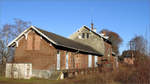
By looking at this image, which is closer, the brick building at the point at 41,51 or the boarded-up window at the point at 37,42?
the brick building at the point at 41,51

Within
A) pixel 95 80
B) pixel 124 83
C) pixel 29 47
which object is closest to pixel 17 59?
pixel 29 47

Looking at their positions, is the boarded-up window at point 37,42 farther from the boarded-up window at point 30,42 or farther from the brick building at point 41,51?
the boarded-up window at point 30,42

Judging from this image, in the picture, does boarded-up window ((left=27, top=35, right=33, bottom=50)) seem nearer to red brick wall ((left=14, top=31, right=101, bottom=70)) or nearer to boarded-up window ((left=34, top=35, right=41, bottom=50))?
red brick wall ((left=14, top=31, right=101, bottom=70))

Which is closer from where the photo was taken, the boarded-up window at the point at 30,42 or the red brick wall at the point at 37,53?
the red brick wall at the point at 37,53

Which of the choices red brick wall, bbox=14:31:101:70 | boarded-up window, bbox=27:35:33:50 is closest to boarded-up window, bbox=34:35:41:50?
red brick wall, bbox=14:31:101:70

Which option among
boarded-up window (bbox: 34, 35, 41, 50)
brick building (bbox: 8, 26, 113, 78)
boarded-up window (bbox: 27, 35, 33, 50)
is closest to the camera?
brick building (bbox: 8, 26, 113, 78)

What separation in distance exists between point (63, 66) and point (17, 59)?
17.9 feet

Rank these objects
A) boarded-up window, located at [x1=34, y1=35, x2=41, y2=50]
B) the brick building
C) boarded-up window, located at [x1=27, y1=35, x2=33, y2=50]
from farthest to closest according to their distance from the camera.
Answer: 1. boarded-up window, located at [x1=27, y1=35, x2=33, y2=50]
2. boarded-up window, located at [x1=34, y1=35, x2=41, y2=50]
3. the brick building

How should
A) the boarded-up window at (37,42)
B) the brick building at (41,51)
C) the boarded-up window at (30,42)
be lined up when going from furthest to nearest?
1. the boarded-up window at (30,42)
2. the boarded-up window at (37,42)
3. the brick building at (41,51)

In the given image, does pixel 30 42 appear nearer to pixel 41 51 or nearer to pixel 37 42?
pixel 37 42

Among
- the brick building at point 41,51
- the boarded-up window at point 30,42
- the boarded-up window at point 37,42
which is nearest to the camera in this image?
the brick building at point 41,51

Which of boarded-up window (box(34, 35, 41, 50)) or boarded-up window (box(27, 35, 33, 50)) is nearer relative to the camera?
boarded-up window (box(34, 35, 41, 50))

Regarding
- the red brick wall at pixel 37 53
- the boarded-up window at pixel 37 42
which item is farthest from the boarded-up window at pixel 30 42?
the boarded-up window at pixel 37 42

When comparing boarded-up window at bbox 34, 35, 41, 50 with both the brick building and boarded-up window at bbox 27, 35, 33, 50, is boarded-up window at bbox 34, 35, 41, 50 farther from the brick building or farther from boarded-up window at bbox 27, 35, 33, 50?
boarded-up window at bbox 27, 35, 33, 50
